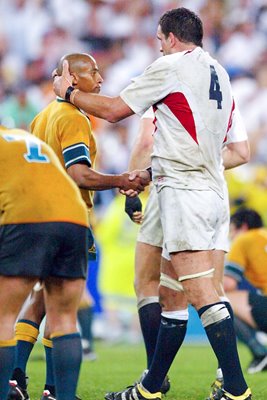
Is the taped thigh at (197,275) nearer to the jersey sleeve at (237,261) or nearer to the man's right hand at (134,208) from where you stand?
the man's right hand at (134,208)

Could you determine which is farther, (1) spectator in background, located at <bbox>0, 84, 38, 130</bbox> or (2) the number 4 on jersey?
(1) spectator in background, located at <bbox>0, 84, 38, 130</bbox>

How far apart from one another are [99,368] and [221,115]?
13.6ft

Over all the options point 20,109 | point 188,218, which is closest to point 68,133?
point 188,218

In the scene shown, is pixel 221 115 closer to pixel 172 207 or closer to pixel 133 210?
pixel 172 207

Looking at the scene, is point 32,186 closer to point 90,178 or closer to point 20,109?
point 90,178

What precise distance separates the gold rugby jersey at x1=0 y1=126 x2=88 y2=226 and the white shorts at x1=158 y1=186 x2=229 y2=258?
3.01ft

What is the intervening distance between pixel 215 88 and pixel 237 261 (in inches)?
179

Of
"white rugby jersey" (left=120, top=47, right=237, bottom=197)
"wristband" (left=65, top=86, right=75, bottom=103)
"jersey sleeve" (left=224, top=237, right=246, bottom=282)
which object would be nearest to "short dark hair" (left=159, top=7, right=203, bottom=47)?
"white rugby jersey" (left=120, top=47, right=237, bottom=197)

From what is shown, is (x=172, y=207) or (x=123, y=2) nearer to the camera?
(x=172, y=207)

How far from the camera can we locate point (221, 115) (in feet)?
20.0

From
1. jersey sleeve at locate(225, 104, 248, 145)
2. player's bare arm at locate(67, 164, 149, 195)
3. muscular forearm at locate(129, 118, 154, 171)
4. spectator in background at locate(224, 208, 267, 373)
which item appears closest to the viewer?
player's bare arm at locate(67, 164, 149, 195)

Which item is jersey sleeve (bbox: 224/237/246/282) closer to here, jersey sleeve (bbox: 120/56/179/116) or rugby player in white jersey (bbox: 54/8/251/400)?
rugby player in white jersey (bbox: 54/8/251/400)

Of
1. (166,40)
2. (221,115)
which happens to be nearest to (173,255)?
(221,115)

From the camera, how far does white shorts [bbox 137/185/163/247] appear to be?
272 inches
